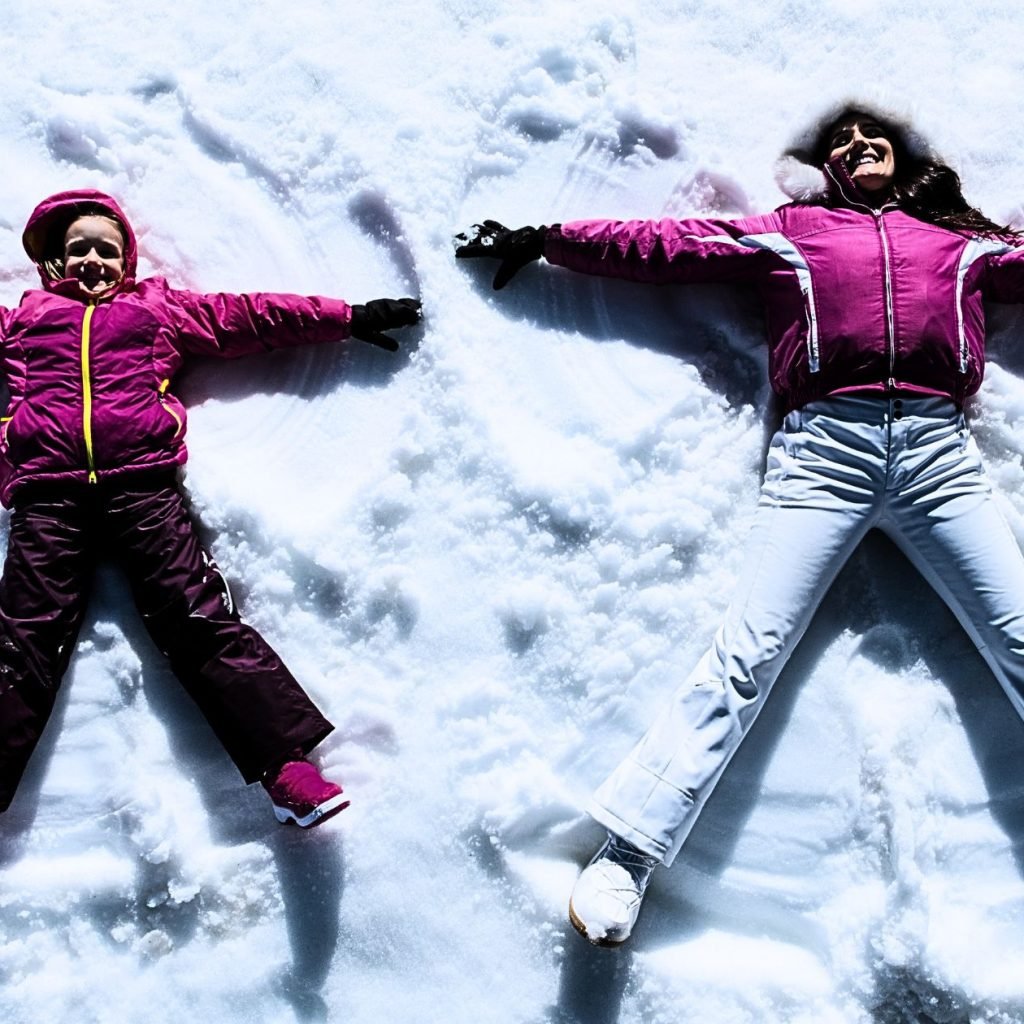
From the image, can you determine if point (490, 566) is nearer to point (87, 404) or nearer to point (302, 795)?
point (302, 795)

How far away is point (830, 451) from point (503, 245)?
852mm

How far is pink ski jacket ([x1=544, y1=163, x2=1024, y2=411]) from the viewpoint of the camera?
6.30ft

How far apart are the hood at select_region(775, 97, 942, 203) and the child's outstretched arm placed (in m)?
0.92

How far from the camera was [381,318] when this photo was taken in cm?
209

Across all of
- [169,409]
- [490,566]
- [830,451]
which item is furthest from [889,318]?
[169,409]

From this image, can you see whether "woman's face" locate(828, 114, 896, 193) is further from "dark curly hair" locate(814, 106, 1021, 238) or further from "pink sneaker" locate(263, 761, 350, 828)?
"pink sneaker" locate(263, 761, 350, 828)

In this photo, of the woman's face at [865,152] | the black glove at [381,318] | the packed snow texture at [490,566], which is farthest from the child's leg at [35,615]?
the woman's face at [865,152]

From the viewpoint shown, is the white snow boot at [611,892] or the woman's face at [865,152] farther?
the woman's face at [865,152]

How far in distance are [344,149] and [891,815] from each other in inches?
76.1

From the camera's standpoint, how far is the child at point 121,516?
6.24ft

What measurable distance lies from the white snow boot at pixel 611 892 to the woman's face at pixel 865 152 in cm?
152

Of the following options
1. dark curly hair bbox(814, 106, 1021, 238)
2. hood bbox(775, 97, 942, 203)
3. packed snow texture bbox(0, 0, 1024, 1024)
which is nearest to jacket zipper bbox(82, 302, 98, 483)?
packed snow texture bbox(0, 0, 1024, 1024)

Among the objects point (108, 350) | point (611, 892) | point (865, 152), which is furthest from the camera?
→ point (865, 152)

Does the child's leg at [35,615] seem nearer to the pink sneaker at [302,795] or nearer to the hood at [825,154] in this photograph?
the pink sneaker at [302,795]
